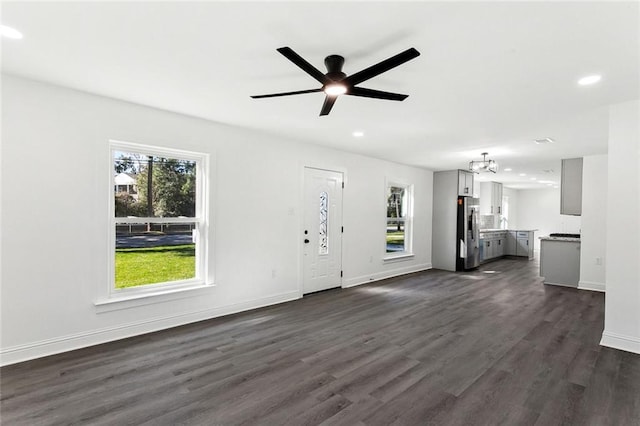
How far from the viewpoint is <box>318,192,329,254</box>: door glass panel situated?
5562mm

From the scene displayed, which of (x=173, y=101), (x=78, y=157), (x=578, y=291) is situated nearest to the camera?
(x=78, y=157)

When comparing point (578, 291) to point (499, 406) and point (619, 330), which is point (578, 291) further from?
point (499, 406)

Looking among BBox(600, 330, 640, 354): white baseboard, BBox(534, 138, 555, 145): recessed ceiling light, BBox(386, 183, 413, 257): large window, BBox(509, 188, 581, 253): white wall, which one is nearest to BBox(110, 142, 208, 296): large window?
BBox(386, 183, 413, 257): large window

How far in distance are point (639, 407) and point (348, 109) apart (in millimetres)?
3469

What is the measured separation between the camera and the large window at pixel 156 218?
3.49m

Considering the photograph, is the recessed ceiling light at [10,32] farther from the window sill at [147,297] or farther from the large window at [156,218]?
the window sill at [147,297]

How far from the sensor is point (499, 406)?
7.43 feet

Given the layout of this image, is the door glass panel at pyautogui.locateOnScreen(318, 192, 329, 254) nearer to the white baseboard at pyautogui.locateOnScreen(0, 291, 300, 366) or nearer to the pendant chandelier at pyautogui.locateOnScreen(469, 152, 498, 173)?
the white baseboard at pyautogui.locateOnScreen(0, 291, 300, 366)

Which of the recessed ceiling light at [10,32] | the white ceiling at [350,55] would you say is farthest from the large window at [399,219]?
the recessed ceiling light at [10,32]

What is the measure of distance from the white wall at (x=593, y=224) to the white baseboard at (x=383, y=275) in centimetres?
304

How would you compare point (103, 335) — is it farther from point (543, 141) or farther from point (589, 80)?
point (543, 141)

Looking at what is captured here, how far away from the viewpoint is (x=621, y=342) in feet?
10.5

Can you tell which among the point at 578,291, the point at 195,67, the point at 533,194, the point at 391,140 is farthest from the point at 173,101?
the point at 533,194

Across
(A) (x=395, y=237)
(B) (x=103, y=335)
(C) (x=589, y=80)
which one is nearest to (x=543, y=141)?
(C) (x=589, y=80)
